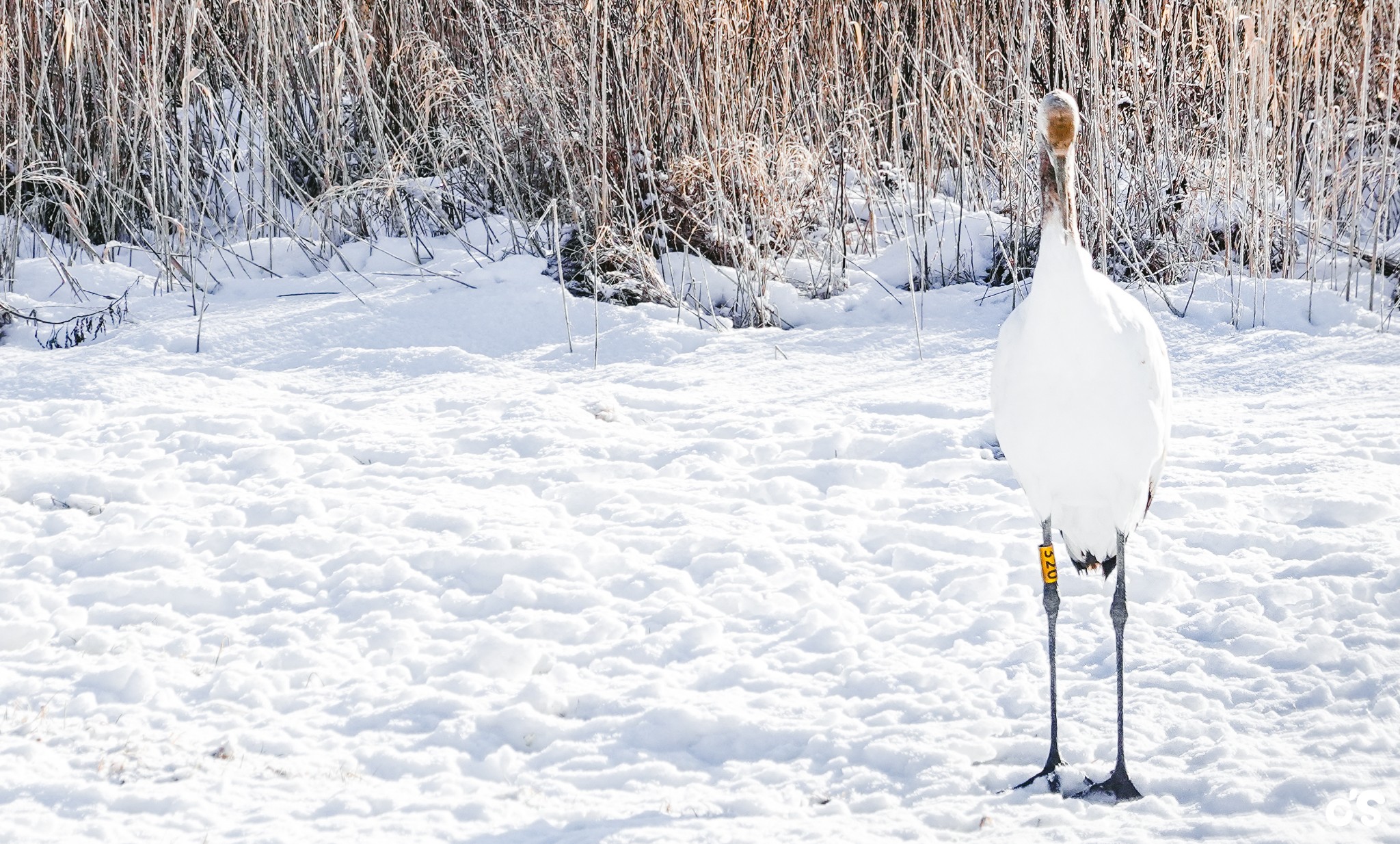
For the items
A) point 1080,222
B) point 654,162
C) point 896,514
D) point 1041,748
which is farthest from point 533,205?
point 1041,748

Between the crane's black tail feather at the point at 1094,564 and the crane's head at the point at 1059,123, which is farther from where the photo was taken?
the crane's black tail feather at the point at 1094,564

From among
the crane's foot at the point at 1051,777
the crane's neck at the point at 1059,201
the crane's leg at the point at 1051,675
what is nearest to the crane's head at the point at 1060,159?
the crane's neck at the point at 1059,201

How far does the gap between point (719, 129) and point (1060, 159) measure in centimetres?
318

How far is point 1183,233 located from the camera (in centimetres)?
581

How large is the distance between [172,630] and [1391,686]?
2876 mm

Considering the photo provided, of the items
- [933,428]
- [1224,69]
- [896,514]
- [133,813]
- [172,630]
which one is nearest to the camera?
[133,813]

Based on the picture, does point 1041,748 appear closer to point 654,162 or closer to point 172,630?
point 172,630

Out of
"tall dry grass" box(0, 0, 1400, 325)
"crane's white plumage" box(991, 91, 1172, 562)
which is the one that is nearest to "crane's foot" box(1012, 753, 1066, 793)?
"crane's white plumage" box(991, 91, 1172, 562)

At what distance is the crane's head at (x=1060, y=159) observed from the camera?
2.54 meters

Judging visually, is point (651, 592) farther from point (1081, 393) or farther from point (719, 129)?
point (719, 129)

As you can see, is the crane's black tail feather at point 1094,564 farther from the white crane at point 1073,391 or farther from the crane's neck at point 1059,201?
the crane's neck at point 1059,201

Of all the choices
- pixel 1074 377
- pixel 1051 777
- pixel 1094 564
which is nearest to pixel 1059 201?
pixel 1074 377

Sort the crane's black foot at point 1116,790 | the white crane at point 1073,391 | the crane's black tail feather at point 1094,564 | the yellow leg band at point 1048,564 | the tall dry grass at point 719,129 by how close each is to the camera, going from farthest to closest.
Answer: the tall dry grass at point 719,129
the crane's black tail feather at point 1094,564
the yellow leg band at point 1048,564
the white crane at point 1073,391
the crane's black foot at point 1116,790

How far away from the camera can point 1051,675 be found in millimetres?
2578
